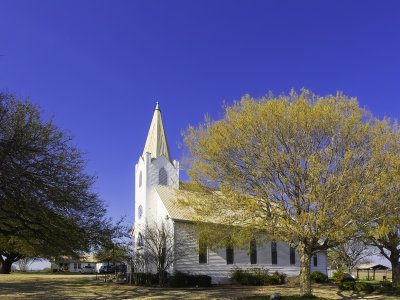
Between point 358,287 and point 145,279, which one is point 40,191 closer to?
point 145,279

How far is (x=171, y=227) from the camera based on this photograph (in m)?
29.3

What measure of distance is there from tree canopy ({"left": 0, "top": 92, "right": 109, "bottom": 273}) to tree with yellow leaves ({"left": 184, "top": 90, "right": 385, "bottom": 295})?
5782 millimetres

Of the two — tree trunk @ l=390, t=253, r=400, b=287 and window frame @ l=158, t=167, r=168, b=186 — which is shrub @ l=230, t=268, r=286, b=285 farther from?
window frame @ l=158, t=167, r=168, b=186

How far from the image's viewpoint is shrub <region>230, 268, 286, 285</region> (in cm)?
2973

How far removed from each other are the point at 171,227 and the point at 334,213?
645 inches

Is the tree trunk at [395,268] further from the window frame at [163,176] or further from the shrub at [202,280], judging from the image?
the window frame at [163,176]

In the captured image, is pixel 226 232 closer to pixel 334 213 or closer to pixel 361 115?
pixel 334 213

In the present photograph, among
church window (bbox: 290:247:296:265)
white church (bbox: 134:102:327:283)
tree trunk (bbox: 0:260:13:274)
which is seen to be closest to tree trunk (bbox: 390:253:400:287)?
white church (bbox: 134:102:327:283)

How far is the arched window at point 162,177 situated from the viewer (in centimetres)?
3500

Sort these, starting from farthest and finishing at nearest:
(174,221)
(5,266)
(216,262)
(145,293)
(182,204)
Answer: (5,266)
(216,262)
(174,221)
(145,293)
(182,204)

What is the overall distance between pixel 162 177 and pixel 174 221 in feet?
23.4

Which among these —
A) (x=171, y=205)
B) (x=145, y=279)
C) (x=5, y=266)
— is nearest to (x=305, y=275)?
(x=145, y=279)

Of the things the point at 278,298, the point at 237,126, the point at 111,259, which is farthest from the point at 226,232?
the point at 111,259

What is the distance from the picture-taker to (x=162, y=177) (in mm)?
Result: 35281
